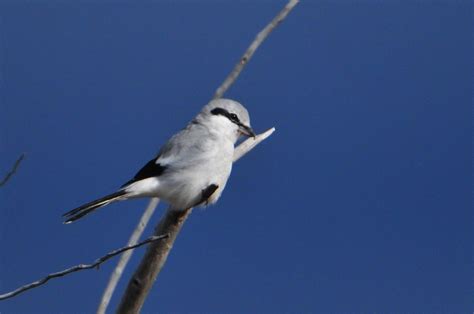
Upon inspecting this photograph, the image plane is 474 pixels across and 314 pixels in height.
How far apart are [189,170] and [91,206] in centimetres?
48

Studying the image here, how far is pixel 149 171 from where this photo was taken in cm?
281

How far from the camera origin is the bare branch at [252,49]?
2742 millimetres

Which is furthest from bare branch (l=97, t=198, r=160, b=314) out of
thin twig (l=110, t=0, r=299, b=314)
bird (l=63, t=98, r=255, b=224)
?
bird (l=63, t=98, r=255, b=224)

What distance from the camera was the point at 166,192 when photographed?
9.06 feet

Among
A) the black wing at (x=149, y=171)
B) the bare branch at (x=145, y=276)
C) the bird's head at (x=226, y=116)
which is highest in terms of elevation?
the bird's head at (x=226, y=116)

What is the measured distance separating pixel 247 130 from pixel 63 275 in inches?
62.8

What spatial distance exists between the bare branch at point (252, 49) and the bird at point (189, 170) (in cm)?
16

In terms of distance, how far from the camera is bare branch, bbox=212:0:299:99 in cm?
274

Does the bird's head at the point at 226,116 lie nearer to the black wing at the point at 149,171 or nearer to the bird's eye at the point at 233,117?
the bird's eye at the point at 233,117

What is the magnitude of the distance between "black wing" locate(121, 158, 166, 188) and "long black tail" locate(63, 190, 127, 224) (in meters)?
0.12

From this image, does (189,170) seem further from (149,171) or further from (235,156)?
(235,156)

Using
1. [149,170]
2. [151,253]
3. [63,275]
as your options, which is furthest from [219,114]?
[63,275]

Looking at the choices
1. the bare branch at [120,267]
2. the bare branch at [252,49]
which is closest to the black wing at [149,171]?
the bare branch at [120,267]

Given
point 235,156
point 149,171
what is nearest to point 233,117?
point 235,156
